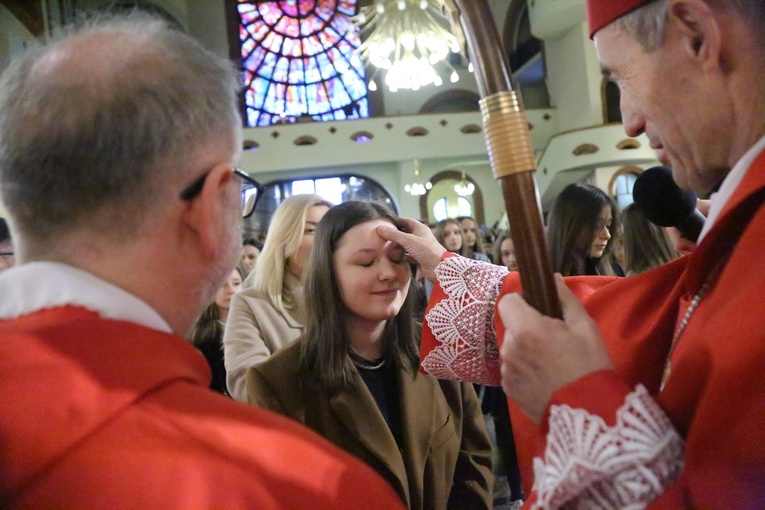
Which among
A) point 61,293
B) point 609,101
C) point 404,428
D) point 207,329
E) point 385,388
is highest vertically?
point 609,101

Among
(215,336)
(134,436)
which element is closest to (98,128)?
(134,436)

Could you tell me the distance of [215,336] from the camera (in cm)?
333

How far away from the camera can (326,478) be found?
27.2 inches

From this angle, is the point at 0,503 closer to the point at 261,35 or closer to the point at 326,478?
the point at 326,478

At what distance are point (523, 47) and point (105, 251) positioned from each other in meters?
17.1

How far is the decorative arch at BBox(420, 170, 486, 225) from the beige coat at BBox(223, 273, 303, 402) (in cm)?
1261

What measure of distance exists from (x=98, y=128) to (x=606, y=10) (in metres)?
0.78

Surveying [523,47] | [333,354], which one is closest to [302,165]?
[523,47]

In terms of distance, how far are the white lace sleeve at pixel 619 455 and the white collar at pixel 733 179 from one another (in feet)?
0.97

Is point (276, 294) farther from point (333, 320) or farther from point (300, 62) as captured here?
point (300, 62)

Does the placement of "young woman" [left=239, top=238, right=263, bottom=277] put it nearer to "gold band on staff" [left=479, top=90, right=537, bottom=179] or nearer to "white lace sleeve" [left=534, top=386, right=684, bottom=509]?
"gold band on staff" [left=479, top=90, right=537, bottom=179]

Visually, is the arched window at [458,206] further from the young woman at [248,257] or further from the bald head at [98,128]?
the bald head at [98,128]

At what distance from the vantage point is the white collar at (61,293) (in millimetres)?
700

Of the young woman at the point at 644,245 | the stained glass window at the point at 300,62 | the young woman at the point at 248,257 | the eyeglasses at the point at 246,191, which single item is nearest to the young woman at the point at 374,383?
the eyeglasses at the point at 246,191
